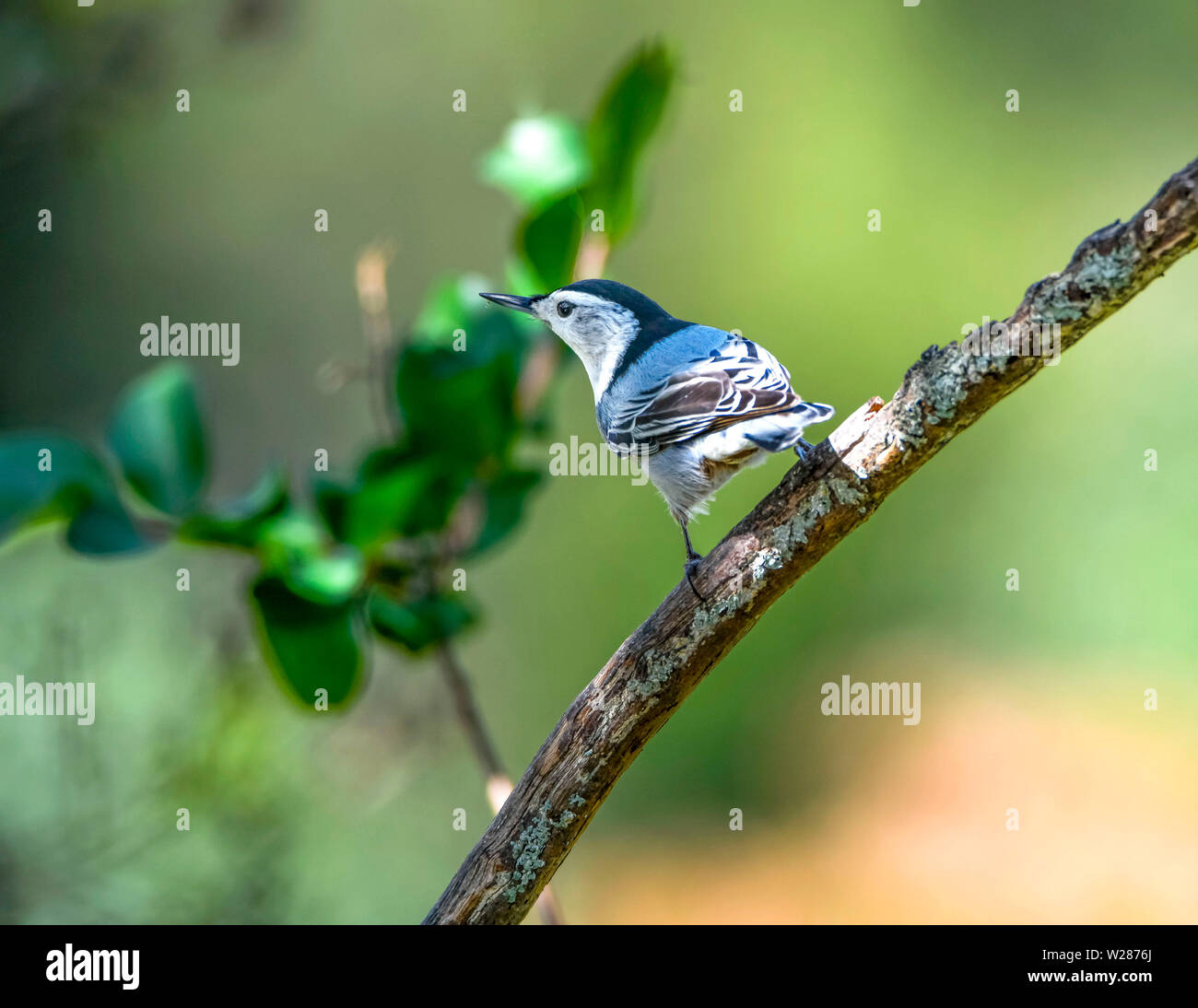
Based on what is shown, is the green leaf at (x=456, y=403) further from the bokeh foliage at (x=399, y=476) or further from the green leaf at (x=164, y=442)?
the green leaf at (x=164, y=442)

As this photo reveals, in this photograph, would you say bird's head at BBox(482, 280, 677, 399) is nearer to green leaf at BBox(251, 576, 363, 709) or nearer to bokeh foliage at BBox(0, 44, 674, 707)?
bokeh foliage at BBox(0, 44, 674, 707)

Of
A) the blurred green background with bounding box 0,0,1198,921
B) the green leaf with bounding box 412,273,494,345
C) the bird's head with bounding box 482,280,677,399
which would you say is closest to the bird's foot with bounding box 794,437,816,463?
the bird's head with bounding box 482,280,677,399

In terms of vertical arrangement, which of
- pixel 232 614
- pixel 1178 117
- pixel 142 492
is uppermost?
pixel 1178 117

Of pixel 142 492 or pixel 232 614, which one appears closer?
pixel 142 492

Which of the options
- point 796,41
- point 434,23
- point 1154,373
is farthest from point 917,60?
point 434,23

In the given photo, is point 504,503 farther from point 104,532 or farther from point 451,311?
point 104,532
